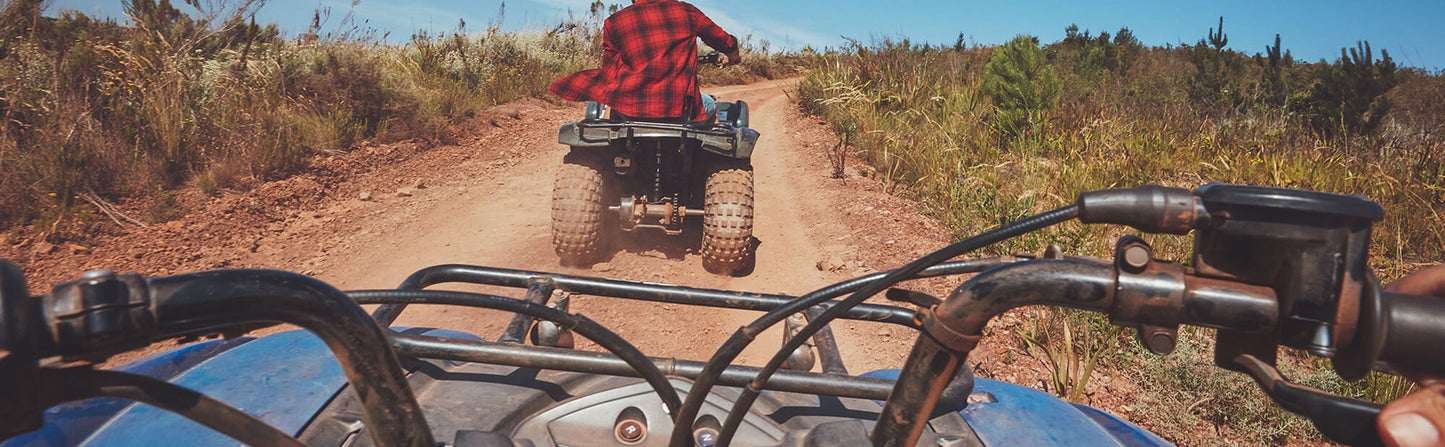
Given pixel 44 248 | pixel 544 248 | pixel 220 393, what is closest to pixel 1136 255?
pixel 220 393

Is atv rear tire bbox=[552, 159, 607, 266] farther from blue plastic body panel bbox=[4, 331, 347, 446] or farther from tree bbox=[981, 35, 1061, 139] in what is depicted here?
tree bbox=[981, 35, 1061, 139]

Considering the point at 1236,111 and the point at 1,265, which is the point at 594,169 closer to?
the point at 1,265

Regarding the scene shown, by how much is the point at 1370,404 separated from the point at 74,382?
4.00 ft

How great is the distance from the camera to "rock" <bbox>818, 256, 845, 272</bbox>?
518 cm

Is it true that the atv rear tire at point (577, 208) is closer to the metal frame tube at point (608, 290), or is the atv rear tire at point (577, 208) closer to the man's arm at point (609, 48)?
the man's arm at point (609, 48)

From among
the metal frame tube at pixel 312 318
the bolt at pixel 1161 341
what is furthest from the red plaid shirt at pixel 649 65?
the bolt at pixel 1161 341

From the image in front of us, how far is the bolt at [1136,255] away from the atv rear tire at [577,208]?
13.4 feet

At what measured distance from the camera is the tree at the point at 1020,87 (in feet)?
23.5

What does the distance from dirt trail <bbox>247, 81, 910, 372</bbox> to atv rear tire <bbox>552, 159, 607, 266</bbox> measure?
0.83ft

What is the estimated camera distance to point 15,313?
0.53 meters

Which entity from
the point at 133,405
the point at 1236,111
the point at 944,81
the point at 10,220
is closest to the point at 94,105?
the point at 10,220

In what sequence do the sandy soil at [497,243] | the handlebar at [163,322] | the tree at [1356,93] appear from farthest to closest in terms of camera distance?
the tree at [1356,93], the sandy soil at [497,243], the handlebar at [163,322]

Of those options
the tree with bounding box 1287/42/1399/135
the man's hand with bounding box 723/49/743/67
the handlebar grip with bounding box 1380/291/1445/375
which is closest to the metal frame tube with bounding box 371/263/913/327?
the handlebar grip with bounding box 1380/291/1445/375

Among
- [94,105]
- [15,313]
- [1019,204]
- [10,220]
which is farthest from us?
[94,105]
